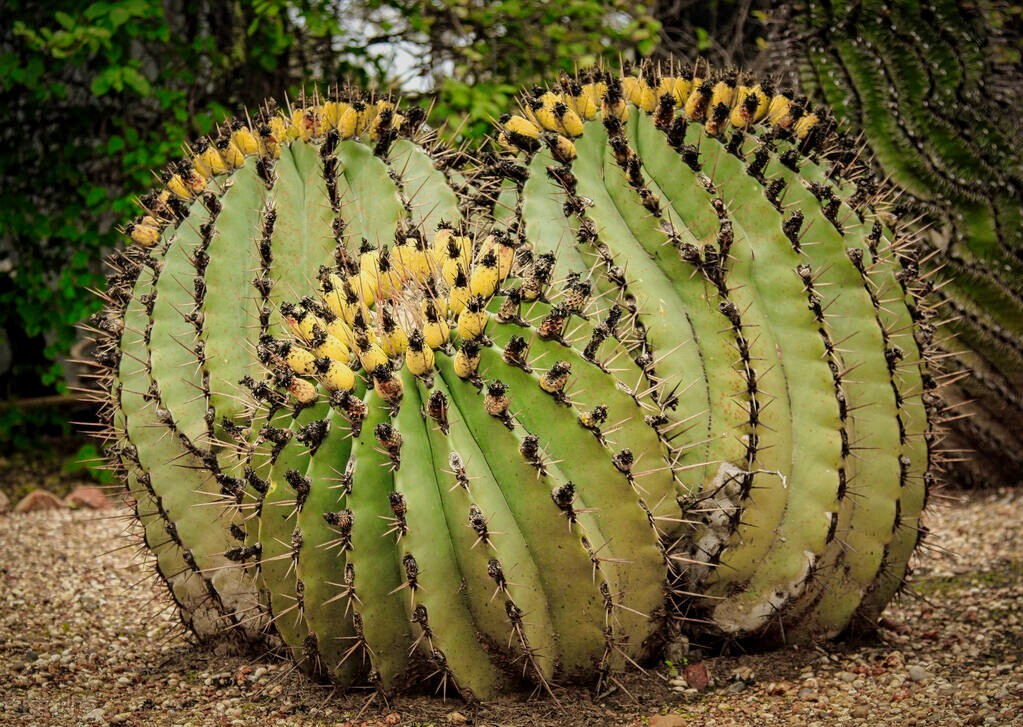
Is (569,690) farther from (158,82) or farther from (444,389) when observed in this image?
(158,82)

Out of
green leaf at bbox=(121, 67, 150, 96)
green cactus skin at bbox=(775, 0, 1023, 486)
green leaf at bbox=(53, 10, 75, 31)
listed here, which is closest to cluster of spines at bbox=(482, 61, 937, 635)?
green cactus skin at bbox=(775, 0, 1023, 486)

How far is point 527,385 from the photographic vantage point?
2.23 meters

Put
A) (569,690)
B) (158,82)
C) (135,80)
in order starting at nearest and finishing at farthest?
1. (569,690)
2. (135,80)
3. (158,82)

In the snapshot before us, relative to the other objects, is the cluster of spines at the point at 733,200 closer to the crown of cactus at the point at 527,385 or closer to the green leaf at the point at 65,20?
the crown of cactus at the point at 527,385

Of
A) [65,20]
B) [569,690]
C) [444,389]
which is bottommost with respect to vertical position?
[569,690]

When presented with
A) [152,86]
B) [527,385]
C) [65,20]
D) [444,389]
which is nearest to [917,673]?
[527,385]

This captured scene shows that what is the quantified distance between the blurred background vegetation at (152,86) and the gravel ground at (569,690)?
119 inches

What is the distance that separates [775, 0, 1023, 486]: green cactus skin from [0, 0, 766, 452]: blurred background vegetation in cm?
167

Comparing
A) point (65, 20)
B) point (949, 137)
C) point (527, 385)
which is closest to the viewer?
point (527, 385)

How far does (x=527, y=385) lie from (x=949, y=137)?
122 inches

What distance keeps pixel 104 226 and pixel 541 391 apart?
544cm

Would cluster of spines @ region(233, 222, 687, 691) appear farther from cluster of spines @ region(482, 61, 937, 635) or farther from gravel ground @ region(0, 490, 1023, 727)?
cluster of spines @ region(482, 61, 937, 635)

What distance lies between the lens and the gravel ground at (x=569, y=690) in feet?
7.74

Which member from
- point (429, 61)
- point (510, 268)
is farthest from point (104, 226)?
point (510, 268)
